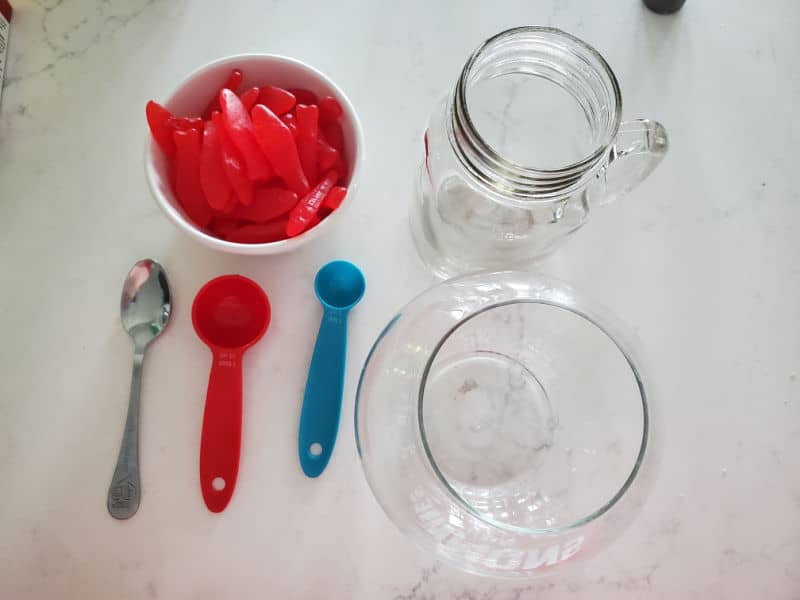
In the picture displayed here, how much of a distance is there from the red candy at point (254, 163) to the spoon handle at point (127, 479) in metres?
0.19

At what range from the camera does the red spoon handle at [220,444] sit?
22.4 inches

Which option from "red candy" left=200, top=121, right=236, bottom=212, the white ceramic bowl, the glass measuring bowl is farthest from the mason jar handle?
"red candy" left=200, top=121, right=236, bottom=212

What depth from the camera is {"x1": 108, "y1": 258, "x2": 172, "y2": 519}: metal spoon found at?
57cm

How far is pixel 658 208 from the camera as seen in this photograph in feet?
2.14

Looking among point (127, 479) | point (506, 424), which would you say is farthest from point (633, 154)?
point (127, 479)

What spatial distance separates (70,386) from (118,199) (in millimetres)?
183

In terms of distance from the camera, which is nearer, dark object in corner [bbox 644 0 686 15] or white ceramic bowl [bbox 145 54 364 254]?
white ceramic bowl [bbox 145 54 364 254]

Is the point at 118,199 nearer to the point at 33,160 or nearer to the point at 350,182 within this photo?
the point at 33,160

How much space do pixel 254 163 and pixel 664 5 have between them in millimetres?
468

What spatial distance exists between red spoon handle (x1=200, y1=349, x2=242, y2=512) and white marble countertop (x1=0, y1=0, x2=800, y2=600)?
0.01 metres

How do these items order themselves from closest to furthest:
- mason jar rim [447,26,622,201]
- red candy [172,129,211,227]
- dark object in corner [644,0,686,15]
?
mason jar rim [447,26,622,201] → red candy [172,129,211,227] → dark object in corner [644,0,686,15]

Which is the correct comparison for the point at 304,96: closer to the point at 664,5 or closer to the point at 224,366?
the point at 224,366

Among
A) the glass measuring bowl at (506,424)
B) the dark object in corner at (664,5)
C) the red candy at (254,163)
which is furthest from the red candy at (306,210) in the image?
the dark object in corner at (664,5)

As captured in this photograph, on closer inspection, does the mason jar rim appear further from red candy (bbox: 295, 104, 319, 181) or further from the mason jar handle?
red candy (bbox: 295, 104, 319, 181)
